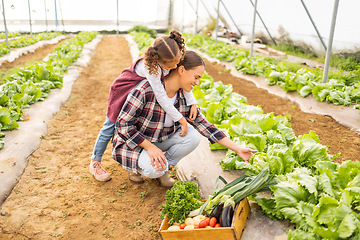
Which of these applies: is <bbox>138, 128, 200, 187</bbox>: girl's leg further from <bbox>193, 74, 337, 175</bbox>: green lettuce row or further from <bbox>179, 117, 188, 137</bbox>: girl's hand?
<bbox>193, 74, 337, 175</bbox>: green lettuce row

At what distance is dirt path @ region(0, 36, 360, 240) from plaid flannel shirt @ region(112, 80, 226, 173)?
0.41 metres

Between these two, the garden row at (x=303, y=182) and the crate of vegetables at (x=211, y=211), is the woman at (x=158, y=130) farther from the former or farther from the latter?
the crate of vegetables at (x=211, y=211)

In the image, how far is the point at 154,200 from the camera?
10.2ft

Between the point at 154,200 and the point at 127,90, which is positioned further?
the point at 154,200

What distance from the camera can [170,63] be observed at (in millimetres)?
2527

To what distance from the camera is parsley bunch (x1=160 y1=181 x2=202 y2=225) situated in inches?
93.0

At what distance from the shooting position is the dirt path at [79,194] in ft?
8.93

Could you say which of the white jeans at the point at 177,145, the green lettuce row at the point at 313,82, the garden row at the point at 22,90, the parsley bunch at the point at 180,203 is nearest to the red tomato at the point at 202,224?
the parsley bunch at the point at 180,203

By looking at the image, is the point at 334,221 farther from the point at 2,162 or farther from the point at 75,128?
the point at 75,128

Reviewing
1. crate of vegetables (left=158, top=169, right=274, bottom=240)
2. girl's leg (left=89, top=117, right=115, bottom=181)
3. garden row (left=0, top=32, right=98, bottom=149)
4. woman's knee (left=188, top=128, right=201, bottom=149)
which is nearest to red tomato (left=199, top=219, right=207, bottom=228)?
crate of vegetables (left=158, top=169, right=274, bottom=240)

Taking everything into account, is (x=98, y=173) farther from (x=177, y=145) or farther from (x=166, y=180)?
(x=177, y=145)

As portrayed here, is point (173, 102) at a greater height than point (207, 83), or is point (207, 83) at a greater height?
point (173, 102)

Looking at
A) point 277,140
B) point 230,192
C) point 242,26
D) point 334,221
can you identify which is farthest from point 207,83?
point 242,26

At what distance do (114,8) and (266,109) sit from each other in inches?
1095
